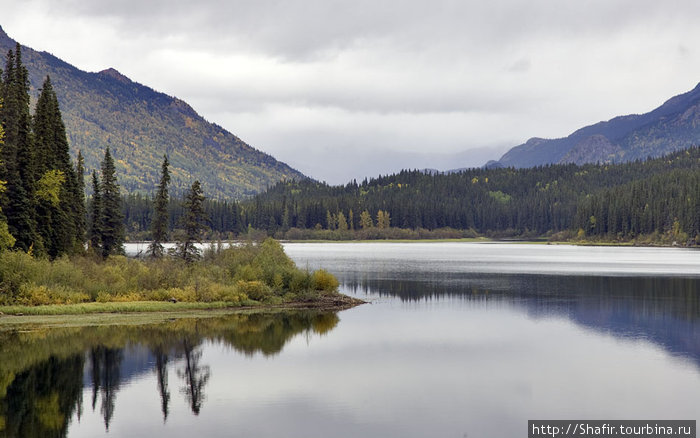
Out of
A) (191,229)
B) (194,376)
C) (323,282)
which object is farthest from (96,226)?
(194,376)

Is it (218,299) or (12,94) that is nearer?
(218,299)

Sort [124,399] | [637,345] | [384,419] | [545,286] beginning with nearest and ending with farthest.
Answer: [384,419], [124,399], [637,345], [545,286]

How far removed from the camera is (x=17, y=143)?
168ft

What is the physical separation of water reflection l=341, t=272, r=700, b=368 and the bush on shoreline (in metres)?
9.49

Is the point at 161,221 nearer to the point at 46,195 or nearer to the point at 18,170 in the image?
the point at 46,195

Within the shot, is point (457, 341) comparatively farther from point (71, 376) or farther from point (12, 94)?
point (12, 94)

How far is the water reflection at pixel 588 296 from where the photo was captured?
41.3m

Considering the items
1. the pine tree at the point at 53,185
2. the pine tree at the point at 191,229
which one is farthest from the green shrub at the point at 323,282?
the pine tree at the point at 53,185

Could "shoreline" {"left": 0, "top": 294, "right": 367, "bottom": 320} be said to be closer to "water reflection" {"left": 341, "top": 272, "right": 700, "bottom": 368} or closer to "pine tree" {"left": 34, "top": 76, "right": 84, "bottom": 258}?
"water reflection" {"left": 341, "top": 272, "right": 700, "bottom": 368}

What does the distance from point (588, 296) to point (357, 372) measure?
35.0m

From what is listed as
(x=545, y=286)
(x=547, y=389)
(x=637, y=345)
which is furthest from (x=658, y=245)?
(x=547, y=389)

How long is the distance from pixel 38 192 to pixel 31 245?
4903 mm

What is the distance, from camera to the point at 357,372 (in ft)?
99.0

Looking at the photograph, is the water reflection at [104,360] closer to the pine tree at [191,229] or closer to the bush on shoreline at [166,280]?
the bush on shoreline at [166,280]
